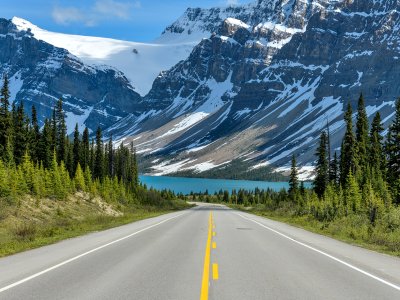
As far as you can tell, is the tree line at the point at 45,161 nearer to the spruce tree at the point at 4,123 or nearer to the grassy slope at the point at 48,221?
the spruce tree at the point at 4,123

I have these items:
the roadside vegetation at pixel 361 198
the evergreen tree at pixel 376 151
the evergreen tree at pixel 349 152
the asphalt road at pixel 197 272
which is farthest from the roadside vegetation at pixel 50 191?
the evergreen tree at pixel 376 151

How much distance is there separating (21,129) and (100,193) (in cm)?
1596

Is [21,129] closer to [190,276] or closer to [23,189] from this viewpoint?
[23,189]

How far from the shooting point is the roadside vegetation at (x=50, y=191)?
2925 cm

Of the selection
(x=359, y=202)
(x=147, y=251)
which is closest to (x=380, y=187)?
(x=359, y=202)

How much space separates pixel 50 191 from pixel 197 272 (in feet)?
126

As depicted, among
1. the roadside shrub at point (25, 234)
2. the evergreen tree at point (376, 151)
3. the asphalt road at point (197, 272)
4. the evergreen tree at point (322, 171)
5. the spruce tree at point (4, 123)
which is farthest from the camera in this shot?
the evergreen tree at point (322, 171)

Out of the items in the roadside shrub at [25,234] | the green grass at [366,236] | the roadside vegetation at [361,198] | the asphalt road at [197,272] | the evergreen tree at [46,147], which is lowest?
the asphalt road at [197,272]

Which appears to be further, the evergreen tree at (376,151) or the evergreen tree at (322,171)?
the evergreen tree at (322,171)

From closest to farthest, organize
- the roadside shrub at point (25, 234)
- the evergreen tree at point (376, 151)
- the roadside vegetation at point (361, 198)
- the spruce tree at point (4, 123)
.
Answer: the roadside shrub at point (25, 234) < the roadside vegetation at point (361, 198) < the spruce tree at point (4, 123) < the evergreen tree at point (376, 151)

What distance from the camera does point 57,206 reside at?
46031mm

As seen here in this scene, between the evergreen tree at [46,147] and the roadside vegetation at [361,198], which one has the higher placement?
the evergreen tree at [46,147]

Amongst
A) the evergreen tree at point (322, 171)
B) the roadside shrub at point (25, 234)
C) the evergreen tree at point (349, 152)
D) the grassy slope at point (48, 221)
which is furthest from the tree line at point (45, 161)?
the evergreen tree at point (349, 152)

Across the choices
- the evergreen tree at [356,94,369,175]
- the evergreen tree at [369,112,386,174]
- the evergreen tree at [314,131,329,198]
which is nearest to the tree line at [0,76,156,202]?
the evergreen tree at [314,131,329,198]
